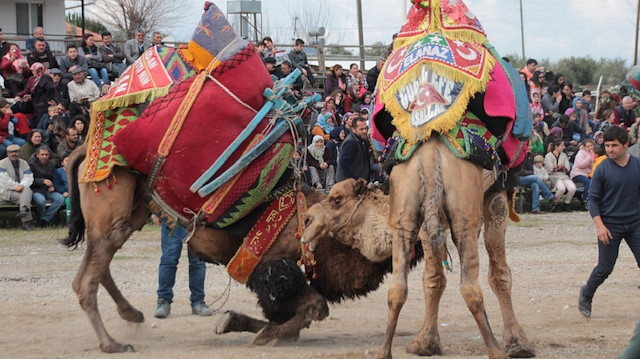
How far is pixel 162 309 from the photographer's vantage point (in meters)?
8.40

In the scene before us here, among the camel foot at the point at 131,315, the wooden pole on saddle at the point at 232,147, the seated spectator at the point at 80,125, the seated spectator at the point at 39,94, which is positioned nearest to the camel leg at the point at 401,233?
the wooden pole on saddle at the point at 232,147

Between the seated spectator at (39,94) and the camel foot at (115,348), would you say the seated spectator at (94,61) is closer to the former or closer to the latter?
the seated spectator at (39,94)

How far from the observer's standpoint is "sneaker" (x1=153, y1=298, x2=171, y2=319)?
8.38 meters

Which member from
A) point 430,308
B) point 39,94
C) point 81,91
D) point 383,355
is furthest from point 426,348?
point 39,94

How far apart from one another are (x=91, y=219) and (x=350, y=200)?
2086 millimetres

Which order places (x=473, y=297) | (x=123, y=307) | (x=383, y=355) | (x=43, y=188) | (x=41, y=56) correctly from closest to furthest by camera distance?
(x=473, y=297) → (x=383, y=355) → (x=123, y=307) → (x=43, y=188) → (x=41, y=56)

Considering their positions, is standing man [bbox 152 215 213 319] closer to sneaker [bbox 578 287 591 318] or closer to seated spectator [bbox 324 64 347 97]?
sneaker [bbox 578 287 591 318]

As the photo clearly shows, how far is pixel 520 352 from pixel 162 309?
3.50 metres

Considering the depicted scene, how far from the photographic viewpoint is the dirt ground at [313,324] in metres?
6.86

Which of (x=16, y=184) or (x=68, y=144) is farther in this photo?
(x=68, y=144)

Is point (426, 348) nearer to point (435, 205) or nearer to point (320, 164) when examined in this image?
Result: point (435, 205)

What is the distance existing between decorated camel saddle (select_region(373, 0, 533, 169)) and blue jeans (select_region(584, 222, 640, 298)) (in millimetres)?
2195

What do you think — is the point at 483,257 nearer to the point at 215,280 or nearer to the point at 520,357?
the point at 215,280

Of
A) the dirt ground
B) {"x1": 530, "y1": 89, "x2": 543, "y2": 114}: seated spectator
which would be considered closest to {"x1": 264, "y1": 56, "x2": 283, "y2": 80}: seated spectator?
the dirt ground
